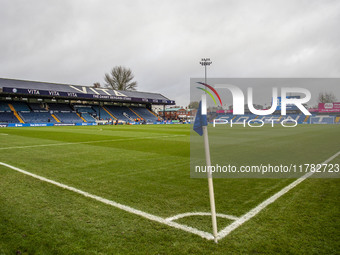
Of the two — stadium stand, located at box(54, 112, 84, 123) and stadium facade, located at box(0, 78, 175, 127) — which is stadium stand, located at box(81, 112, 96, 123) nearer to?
stadium facade, located at box(0, 78, 175, 127)

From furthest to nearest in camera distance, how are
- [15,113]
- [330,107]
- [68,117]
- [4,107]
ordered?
1. [330,107]
2. [68,117]
3. [4,107]
4. [15,113]

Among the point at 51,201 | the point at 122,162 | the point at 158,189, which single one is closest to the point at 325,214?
the point at 158,189

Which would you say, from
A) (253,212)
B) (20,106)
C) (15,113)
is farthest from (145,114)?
(253,212)

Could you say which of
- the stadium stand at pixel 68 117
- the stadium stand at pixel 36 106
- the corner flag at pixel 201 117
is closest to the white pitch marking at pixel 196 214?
the corner flag at pixel 201 117

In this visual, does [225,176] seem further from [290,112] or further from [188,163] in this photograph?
[290,112]

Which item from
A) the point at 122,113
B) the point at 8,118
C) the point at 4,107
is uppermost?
the point at 4,107

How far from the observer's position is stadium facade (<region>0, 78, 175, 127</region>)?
137 ft

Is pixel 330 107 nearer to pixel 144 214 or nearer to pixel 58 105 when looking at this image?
pixel 58 105

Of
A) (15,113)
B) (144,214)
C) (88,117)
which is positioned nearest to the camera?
(144,214)

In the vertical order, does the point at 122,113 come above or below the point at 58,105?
below

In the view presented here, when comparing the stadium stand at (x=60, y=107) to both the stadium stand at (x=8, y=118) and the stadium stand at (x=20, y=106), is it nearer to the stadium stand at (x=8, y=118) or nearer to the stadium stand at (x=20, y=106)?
the stadium stand at (x=20, y=106)

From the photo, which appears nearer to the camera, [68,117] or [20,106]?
[20,106]

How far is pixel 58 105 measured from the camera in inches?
2015

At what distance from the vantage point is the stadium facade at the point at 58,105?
1646 inches
